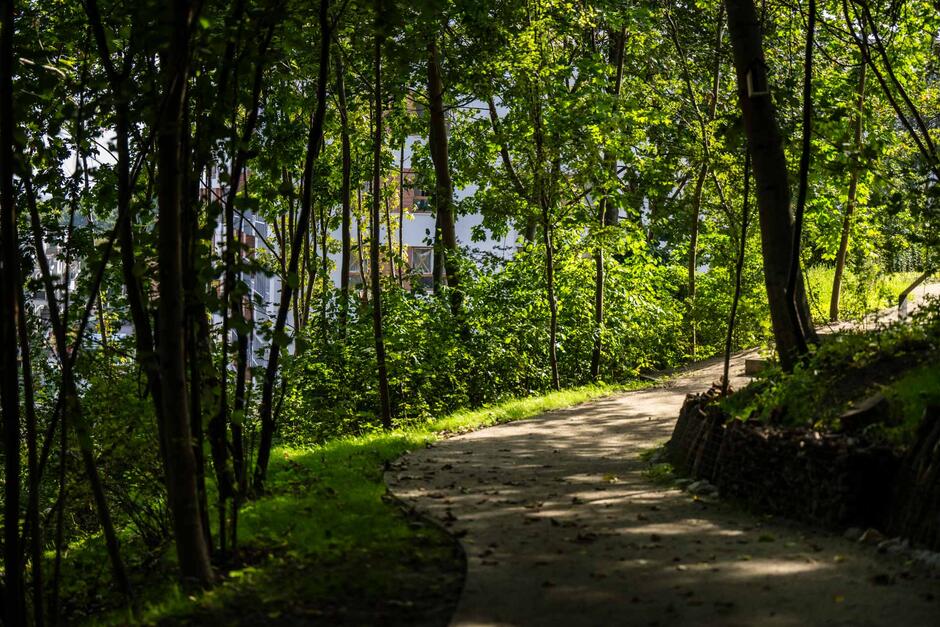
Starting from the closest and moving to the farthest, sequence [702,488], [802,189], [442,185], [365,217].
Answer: [702,488] < [802,189] < [442,185] < [365,217]

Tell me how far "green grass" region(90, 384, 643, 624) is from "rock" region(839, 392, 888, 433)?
3.16 meters

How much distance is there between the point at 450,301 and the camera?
21.6 metres

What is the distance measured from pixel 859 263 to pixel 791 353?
689 inches

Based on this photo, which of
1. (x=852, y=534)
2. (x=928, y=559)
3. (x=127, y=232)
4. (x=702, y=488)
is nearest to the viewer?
(x=928, y=559)

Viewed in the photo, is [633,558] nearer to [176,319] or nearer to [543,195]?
[176,319]

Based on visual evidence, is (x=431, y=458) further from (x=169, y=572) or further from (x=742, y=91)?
(x=742, y=91)

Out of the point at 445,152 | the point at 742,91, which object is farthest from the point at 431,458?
the point at 445,152

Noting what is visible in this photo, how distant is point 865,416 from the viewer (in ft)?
27.1

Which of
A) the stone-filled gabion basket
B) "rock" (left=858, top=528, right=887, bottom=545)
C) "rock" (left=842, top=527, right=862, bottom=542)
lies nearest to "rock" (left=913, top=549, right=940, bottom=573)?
the stone-filled gabion basket

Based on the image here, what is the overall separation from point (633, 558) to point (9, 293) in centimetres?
435

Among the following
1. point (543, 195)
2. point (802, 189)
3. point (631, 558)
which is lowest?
point (631, 558)

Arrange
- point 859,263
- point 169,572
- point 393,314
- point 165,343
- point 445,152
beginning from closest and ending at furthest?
point 165,343 → point 169,572 → point 393,314 → point 445,152 → point 859,263

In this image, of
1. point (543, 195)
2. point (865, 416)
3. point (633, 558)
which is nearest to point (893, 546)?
point (865, 416)

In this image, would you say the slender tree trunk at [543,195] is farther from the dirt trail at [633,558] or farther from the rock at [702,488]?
the rock at [702,488]
